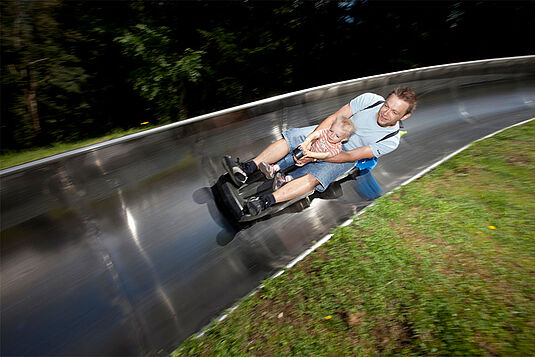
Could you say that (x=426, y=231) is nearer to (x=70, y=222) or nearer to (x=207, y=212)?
(x=207, y=212)

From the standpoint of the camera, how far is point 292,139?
9.37 ft

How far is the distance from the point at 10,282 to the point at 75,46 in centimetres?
715

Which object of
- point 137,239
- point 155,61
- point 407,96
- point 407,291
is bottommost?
point 407,291

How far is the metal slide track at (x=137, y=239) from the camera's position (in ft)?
6.30

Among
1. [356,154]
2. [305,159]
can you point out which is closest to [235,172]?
[305,159]

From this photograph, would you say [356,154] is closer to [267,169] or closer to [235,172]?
[267,169]

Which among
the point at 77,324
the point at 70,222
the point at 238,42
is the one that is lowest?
the point at 77,324

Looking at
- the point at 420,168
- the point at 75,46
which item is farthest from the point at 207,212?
the point at 75,46

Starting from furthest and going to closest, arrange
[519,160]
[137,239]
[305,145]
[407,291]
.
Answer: [519,160]
[305,145]
[137,239]
[407,291]

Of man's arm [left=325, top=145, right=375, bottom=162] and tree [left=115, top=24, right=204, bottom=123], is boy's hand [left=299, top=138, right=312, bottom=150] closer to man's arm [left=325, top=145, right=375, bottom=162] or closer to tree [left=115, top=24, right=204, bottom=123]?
man's arm [left=325, top=145, right=375, bottom=162]

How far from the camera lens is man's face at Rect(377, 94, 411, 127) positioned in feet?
8.59

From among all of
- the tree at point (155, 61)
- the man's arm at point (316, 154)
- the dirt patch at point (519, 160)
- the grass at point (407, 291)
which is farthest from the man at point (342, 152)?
the tree at point (155, 61)

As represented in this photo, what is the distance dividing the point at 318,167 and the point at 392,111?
0.86 meters

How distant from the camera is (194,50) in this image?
8117 millimetres
